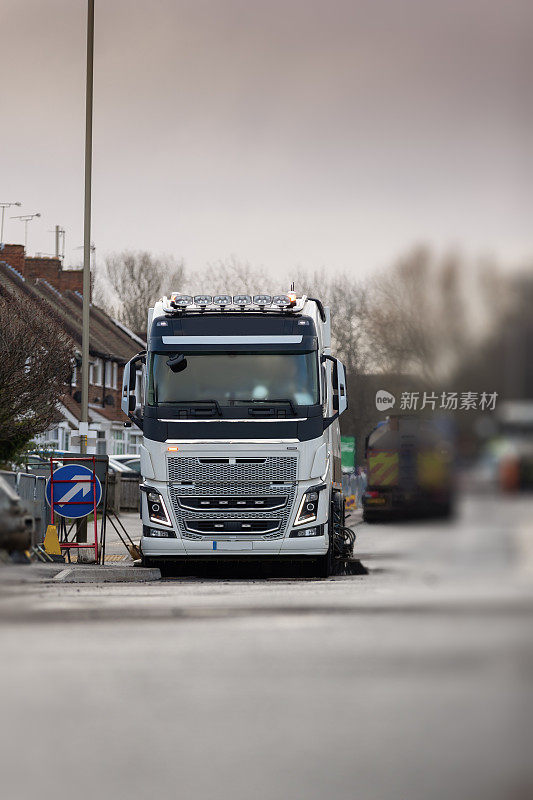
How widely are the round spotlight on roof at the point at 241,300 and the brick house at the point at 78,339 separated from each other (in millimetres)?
45188

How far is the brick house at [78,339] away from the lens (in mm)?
63781

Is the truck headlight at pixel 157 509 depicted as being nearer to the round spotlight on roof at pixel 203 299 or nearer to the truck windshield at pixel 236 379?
the truck windshield at pixel 236 379

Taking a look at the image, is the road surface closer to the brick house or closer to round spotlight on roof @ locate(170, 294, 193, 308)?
round spotlight on roof @ locate(170, 294, 193, 308)

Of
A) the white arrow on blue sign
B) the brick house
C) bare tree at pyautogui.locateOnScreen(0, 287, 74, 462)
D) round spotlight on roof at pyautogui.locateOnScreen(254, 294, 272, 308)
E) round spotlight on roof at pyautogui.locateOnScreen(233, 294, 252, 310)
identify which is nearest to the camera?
round spotlight on roof at pyautogui.locateOnScreen(254, 294, 272, 308)

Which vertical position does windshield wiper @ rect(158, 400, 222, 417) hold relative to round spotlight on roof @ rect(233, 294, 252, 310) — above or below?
below

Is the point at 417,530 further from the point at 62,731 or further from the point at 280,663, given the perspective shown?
the point at 280,663

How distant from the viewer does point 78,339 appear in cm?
6184

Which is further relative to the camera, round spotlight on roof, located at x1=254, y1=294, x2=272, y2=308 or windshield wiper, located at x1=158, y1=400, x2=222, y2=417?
round spotlight on roof, located at x1=254, y1=294, x2=272, y2=308

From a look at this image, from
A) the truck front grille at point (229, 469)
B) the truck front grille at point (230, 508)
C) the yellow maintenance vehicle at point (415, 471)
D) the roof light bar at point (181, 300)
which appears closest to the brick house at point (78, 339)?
the roof light bar at point (181, 300)

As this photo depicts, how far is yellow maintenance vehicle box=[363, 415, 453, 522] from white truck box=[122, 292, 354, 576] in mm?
13590

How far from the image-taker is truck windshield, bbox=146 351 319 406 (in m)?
16.0

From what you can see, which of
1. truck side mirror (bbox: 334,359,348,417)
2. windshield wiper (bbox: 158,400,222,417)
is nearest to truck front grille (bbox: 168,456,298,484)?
windshield wiper (bbox: 158,400,222,417)

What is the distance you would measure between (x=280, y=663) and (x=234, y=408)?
9.39 metres

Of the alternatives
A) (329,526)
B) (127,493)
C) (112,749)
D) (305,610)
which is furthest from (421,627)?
(127,493)
